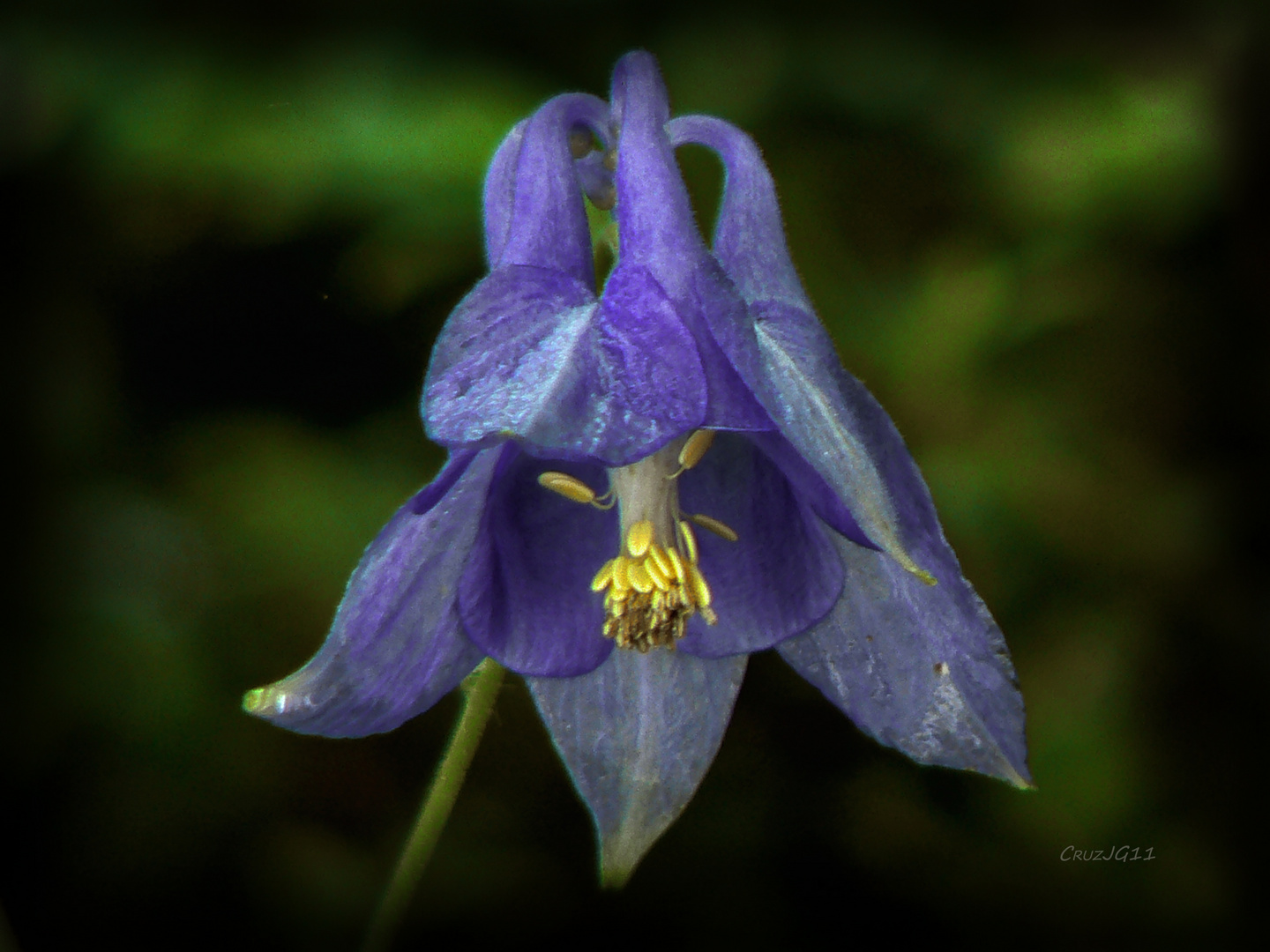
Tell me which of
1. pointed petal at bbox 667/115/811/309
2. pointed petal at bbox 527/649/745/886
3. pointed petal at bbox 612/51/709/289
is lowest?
pointed petal at bbox 527/649/745/886

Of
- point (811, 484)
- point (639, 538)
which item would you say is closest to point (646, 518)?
point (639, 538)

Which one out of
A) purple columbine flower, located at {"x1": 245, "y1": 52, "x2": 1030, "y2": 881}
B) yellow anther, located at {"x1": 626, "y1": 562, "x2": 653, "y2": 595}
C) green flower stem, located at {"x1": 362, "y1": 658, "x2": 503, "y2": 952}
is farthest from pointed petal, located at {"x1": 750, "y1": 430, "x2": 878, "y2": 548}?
green flower stem, located at {"x1": 362, "y1": 658, "x2": 503, "y2": 952}

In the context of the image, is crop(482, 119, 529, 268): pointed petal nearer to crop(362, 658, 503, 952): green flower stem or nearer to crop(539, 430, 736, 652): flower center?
crop(539, 430, 736, 652): flower center

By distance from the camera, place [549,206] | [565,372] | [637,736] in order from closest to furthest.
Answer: [565,372] < [549,206] < [637,736]

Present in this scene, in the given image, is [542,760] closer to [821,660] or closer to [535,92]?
[821,660]

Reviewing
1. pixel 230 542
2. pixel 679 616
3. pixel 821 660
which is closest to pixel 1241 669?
pixel 821 660

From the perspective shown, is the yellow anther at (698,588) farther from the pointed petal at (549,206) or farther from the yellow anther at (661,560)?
the pointed petal at (549,206)

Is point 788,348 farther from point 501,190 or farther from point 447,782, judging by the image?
point 447,782
